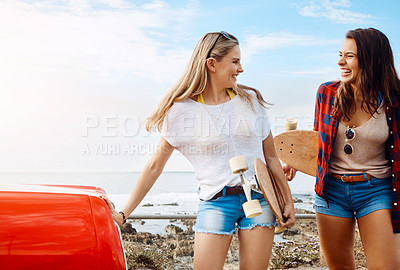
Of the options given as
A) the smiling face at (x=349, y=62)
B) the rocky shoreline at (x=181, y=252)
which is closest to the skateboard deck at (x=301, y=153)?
the smiling face at (x=349, y=62)

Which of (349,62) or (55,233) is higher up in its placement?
(349,62)

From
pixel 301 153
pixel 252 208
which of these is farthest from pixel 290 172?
pixel 252 208

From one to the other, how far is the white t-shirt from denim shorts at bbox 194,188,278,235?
3.1 inches

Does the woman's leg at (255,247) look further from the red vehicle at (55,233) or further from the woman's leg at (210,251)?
the red vehicle at (55,233)

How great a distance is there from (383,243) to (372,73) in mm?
1031

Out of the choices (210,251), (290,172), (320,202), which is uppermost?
(290,172)

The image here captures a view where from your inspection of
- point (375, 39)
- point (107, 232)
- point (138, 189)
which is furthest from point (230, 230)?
point (375, 39)

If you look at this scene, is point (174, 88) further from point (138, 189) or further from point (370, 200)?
point (370, 200)

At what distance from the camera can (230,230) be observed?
2453 mm

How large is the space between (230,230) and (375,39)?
4.81ft

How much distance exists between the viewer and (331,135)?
2842 millimetres

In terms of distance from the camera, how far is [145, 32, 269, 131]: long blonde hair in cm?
258

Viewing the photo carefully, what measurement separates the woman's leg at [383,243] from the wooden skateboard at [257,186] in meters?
0.63

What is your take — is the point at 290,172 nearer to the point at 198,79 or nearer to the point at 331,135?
the point at 331,135
